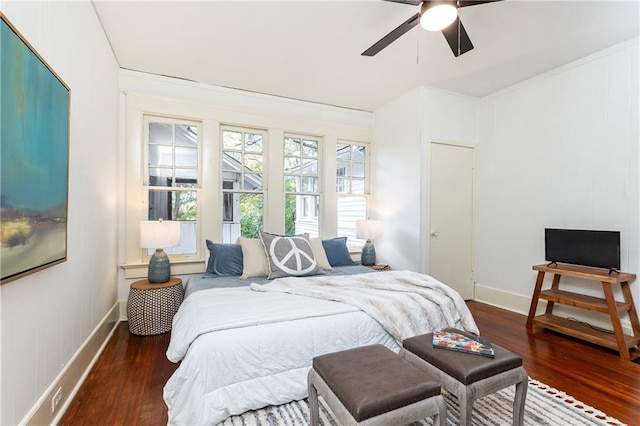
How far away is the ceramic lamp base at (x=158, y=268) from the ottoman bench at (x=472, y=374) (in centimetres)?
259

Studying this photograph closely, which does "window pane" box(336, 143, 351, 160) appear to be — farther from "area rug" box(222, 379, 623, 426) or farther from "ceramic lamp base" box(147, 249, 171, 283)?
"area rug" box(222, 379, 623, 426)

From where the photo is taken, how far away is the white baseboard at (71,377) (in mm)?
1510

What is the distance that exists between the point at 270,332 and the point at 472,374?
1.10 metres

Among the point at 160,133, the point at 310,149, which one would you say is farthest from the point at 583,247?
the point at 160,133

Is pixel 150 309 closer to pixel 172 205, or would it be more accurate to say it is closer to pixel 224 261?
pixel 224 261

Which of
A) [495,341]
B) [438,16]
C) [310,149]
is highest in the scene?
[438,16]

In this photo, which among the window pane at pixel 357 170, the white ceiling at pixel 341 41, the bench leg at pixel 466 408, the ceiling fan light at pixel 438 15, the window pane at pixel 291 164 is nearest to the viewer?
the bench leg at pixel 466 408

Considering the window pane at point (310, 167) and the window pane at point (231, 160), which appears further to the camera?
the window pane at point (310, 167)

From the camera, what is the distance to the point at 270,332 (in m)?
1.81

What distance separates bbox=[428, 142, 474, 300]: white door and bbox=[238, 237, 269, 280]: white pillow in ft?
7.10

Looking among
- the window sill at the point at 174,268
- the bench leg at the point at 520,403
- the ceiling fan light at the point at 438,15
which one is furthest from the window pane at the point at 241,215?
the bench leg at the point at 520,403

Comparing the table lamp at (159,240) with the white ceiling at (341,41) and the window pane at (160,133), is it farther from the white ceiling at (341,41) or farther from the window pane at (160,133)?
the white ceiling at (341,41)

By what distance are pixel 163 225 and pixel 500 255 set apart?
4.06 meters

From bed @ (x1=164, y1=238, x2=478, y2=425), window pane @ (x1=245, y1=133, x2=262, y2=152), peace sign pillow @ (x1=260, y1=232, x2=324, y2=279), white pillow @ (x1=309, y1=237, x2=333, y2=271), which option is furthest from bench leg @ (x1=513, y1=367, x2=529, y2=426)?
window pane @ (x1=245, y1=133, x2=262, y2=152)
